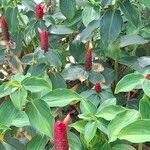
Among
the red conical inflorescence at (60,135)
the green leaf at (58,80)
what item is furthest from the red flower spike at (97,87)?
the red conical inflorescence at (60,135)

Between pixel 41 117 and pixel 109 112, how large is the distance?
0.51 feet

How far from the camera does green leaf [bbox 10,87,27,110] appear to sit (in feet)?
3.45

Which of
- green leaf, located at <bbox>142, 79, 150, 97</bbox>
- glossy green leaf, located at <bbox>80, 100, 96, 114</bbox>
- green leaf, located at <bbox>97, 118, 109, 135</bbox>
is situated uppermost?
green leaf, located at <bbox>142, 79, 150, 97</bbox>

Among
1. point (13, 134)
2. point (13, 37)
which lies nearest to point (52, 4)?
point (13, 37)

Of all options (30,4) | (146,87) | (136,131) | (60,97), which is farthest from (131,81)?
(30,4)

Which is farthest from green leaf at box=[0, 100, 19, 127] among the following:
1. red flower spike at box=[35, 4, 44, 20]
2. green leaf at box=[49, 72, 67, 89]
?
red flower spike at box=[35, 4, 44, 20]

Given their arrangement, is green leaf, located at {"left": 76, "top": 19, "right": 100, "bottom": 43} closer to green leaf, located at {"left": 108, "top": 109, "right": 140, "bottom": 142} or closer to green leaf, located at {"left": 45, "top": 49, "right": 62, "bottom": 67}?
green leaf, located at {"left": 45, "top": 49, "right": 62, "bottom": 67}

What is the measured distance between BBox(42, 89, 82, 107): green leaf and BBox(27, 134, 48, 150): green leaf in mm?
125

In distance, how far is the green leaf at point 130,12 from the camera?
1.39m

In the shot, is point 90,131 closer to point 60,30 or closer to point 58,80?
point 58,80

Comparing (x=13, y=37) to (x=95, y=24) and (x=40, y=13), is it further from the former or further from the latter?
(x=95, y=24)

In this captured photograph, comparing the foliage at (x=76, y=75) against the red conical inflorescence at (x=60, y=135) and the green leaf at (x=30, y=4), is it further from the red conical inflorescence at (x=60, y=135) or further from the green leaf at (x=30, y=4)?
the red conical inflorescence at (x=60, y=135)

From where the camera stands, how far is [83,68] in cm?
144

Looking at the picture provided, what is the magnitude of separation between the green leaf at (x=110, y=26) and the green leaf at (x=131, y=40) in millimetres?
95
